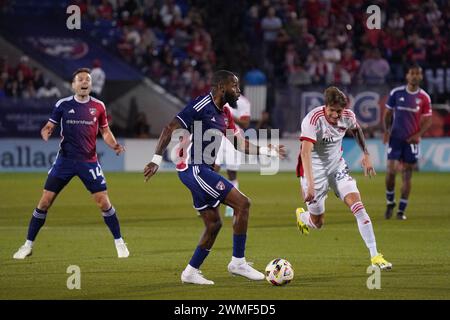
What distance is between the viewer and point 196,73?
3153 centimetres

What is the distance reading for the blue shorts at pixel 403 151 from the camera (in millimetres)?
17906

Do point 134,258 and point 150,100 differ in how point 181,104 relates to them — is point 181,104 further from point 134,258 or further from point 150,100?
point 134,258

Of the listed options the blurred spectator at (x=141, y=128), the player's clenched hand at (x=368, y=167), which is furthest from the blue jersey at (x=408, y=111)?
the blurred spectator at (x=141, y=128)

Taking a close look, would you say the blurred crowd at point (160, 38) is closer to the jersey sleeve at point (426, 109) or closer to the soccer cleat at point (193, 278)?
the jersey sleeve at point (426, 109)

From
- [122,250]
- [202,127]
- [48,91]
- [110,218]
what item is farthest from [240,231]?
[48,91]

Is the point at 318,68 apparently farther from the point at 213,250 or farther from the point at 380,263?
the point at 380,263

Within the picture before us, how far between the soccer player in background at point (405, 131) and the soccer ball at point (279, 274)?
765 centimetres

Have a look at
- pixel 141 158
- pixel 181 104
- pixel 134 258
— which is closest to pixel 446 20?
pixel 181 104

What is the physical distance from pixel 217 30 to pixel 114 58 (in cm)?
432

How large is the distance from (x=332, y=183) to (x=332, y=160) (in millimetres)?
286

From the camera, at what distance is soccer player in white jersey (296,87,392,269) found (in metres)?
11.6

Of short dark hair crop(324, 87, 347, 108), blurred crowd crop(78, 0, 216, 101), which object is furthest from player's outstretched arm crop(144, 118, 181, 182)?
blurred crowd crop(78, 0, 216, 101)

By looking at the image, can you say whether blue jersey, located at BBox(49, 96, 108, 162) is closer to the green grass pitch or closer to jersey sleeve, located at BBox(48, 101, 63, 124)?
A: jersey sleeve, located at BBox(48, 101, 63, 124)

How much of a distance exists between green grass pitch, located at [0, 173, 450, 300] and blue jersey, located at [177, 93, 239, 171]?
1.36 meters
